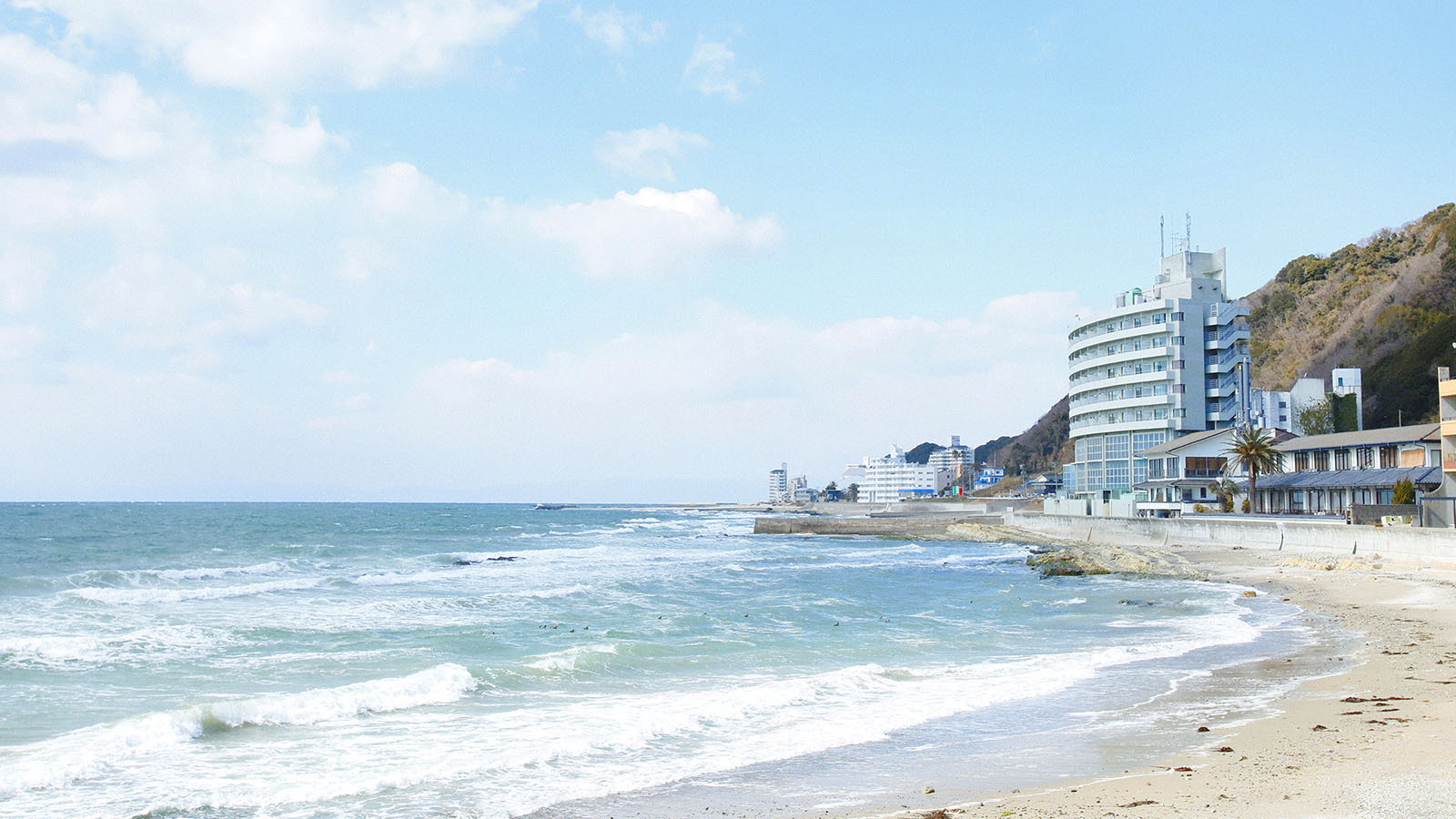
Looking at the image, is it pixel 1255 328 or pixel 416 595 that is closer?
pixel 416 595

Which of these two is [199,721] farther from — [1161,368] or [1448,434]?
[1161,368]

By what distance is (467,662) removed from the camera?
1836cm

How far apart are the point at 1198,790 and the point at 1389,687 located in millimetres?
6563

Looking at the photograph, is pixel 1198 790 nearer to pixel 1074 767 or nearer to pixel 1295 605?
pixel 1074 767

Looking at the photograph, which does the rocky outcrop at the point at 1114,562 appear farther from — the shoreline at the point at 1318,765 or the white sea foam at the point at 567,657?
the white sea foam at the point at 567,657

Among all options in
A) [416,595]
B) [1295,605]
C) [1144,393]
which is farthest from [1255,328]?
[416,595]

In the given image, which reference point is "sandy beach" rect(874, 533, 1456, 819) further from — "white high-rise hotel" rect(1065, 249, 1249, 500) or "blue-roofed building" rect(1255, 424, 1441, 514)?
"white high-rise hotel" rect(1065, 249, 1249, 500)

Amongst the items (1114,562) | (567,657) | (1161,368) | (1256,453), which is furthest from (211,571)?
(1161,368)

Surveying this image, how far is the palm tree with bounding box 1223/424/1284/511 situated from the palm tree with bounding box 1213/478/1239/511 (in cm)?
142

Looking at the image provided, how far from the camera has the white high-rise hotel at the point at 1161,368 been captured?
76.4 metres

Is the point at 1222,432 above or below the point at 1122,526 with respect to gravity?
above

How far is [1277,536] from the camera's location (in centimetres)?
4000

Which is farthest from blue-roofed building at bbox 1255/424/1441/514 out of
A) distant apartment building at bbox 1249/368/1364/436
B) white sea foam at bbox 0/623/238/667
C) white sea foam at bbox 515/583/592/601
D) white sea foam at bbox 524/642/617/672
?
white sea foam at bbox 0/623/238/667

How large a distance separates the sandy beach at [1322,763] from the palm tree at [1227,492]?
146 feet
